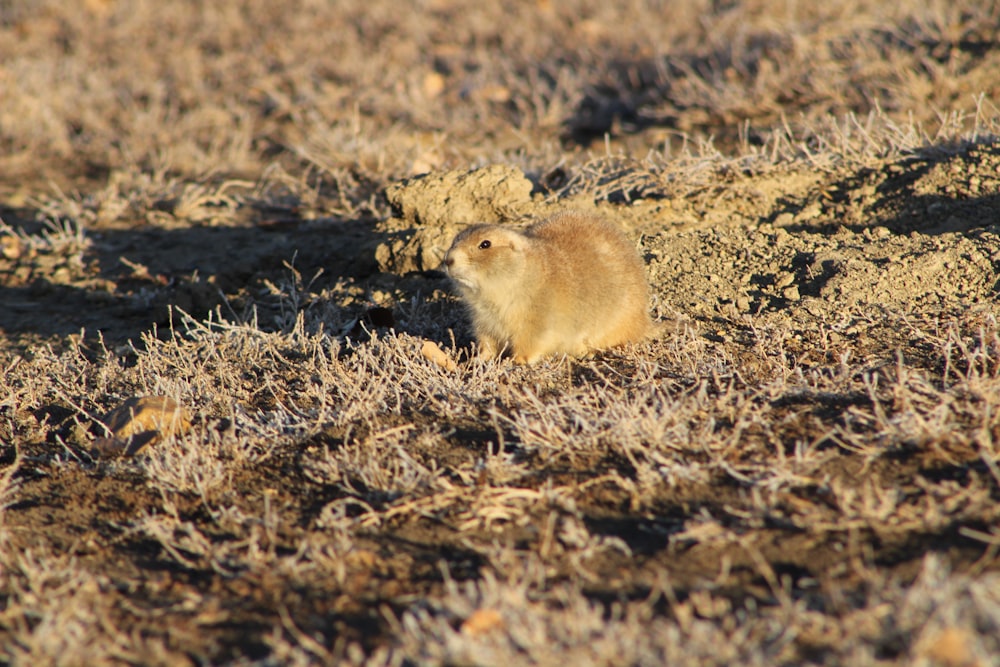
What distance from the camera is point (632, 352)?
4715mm

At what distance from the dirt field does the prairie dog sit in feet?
0.62

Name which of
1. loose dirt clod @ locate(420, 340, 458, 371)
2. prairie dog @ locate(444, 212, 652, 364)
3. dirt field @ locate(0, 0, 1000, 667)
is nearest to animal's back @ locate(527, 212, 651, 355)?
prairie dog @ locate(444, 212, 652, 364)

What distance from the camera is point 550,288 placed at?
472 centimetres

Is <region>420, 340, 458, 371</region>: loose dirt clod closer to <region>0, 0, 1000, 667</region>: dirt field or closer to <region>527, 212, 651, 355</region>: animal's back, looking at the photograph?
<region>0, 0, 1000, 667</region>: dirt field

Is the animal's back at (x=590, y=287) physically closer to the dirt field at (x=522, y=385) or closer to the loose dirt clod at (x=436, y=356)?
the dirt field at (x=522, y=385)

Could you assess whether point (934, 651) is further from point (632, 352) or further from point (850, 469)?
point (632, 352)

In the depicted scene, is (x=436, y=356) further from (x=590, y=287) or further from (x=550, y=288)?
(x=590, y=287)

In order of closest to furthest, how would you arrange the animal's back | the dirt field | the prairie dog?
the dirt field, the prairie dog, the animal's back

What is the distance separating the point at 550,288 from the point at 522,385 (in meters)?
0.60

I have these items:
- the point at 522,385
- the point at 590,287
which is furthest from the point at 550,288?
the point at 522,385

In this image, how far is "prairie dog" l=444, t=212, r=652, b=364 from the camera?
4.64 metres

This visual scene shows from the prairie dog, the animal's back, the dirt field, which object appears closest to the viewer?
the dirt field

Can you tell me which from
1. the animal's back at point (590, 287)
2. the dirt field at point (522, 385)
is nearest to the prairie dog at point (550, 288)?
the animal's back at point (590, 287)

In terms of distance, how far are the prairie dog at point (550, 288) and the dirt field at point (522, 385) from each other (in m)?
0.19
